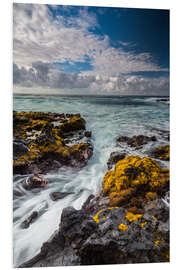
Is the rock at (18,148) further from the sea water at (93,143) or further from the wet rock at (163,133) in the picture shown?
the wet rock at (163,133)

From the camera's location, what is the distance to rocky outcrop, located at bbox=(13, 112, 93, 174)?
7.84 ft

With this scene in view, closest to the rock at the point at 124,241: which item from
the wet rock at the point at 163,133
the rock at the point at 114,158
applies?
the rock at the point at 114,158

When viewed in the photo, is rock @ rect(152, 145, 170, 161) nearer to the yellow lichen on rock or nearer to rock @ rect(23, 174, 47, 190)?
the yellow lichen on rock

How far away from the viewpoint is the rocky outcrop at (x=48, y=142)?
2.39 metres

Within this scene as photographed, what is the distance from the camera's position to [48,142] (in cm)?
266

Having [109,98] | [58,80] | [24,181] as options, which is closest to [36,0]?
[58,80]

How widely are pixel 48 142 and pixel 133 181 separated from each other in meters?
1.53

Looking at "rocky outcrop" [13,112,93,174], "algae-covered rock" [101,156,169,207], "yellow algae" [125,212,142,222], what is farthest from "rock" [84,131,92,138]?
"yellow algae" [125,212,142,222]

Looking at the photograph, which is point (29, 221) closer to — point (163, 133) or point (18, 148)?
point (18, 148)

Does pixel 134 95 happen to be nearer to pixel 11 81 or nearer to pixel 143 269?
pixel 11 81

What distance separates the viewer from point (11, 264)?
216 cm

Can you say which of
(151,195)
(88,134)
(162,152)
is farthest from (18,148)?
(162,152)

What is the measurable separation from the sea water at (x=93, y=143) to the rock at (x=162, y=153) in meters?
0.07
